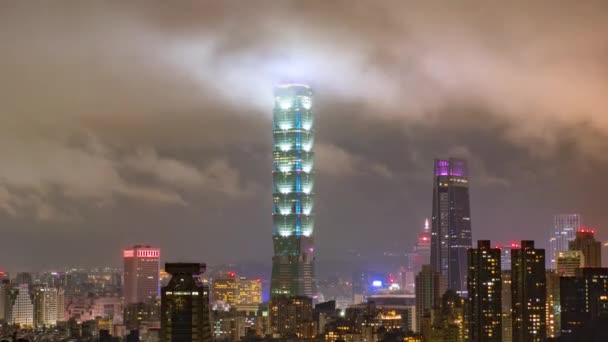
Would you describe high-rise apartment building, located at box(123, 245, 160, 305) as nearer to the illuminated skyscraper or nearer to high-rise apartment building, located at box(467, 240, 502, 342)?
the illuminated skyscraper

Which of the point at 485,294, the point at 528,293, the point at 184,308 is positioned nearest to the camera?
the point at 184,308

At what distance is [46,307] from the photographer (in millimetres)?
47719

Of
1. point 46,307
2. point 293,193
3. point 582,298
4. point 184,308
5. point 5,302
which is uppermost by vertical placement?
point 293,193

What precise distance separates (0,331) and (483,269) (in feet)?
64.2

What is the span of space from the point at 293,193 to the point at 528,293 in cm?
1948

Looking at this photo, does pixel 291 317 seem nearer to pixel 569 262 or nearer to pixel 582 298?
pixel 569 262

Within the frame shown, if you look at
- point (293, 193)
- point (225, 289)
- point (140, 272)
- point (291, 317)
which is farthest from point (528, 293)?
point (140, 272)

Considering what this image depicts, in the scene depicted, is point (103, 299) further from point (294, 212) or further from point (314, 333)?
point (314, 333)

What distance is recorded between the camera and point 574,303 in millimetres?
30406

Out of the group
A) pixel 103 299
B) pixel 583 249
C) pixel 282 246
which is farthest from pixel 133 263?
pixel 583 249

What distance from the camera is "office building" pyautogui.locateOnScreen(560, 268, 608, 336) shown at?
29656mm

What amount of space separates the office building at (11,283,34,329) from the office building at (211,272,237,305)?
28.6 feet

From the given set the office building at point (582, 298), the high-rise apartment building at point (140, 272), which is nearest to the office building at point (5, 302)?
the high-rise apartment building at point (140, 272)

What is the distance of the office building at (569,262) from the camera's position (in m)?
35.3
